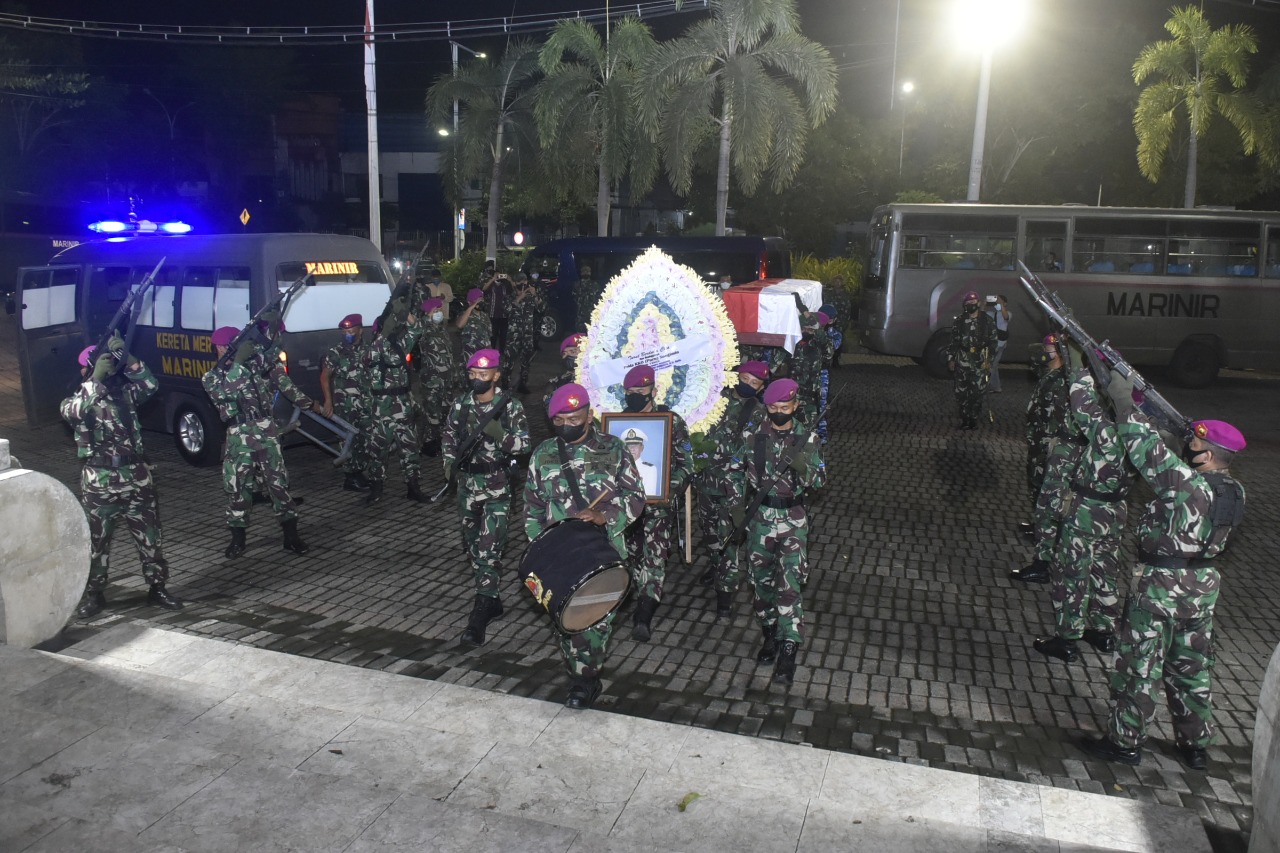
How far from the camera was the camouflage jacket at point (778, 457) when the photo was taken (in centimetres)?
558

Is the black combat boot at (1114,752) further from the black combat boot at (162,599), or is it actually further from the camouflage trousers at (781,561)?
the black combat boot at (162,599)

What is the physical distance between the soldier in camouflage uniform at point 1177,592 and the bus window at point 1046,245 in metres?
13.5

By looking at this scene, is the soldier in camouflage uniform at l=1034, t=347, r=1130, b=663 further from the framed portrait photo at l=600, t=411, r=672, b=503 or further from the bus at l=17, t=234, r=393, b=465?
the bus at l=17, t=234, r=393, b=465

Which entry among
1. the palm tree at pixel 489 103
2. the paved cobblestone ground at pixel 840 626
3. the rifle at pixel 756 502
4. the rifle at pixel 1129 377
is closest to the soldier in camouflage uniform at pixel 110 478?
the paved cobblestone ground at pixel 840 626

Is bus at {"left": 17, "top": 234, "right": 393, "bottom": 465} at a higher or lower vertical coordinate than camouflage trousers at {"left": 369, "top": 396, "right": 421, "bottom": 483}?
higher

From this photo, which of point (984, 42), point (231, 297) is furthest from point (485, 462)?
point (984, 42)

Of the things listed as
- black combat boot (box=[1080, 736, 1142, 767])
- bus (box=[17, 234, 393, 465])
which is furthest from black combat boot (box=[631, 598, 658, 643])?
bus (box=[17, 234, 393, 465])

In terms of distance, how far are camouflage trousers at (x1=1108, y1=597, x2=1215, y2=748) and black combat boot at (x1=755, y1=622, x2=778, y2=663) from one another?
193 cm

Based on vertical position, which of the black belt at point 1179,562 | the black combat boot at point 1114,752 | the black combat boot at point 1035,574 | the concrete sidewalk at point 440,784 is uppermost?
the black belt at point 1179,562

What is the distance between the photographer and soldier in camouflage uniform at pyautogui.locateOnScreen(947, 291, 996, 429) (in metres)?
12.4

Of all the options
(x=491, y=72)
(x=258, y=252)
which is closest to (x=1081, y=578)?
(x=258, y=252)

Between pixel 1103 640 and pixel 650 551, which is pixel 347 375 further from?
pixel 1103 640

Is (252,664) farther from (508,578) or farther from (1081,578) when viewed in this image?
(1081,578)

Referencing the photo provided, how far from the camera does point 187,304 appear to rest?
34.8 feet
